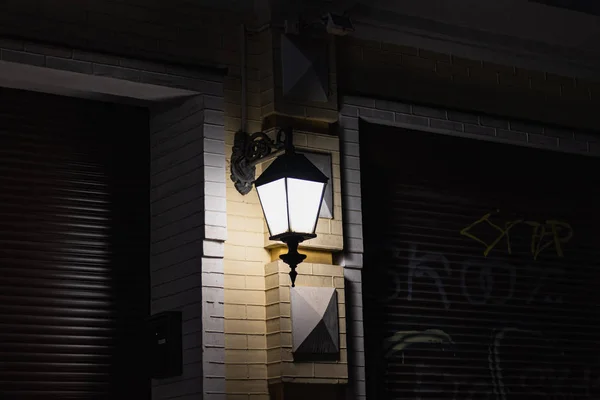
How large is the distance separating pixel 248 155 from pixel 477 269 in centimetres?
194

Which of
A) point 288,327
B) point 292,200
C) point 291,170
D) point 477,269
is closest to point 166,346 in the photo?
point 288,327

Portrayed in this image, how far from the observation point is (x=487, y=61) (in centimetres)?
777

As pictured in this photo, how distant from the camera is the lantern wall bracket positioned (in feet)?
21.0

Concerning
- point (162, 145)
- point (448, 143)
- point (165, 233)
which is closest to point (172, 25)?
point (162, 145)

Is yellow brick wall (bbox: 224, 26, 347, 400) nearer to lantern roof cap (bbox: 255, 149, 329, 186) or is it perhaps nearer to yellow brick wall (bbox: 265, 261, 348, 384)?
yellow brick wall (bbox: 265, 261, 348, 384)

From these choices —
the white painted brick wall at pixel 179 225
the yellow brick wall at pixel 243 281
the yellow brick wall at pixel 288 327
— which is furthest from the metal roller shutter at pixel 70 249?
the yellow brick wall at pixel 288 327

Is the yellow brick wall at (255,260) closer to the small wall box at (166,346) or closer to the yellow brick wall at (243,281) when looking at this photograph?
the yellow brick wall at (243,281)

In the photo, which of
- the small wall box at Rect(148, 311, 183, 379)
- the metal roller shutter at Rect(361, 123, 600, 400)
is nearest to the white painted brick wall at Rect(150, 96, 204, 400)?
the small wall box at Rect(148, 311, 183, 379)

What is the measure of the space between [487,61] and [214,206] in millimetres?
2455

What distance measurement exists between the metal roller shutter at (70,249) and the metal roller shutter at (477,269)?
149 centimetres

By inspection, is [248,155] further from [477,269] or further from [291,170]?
[477,269]

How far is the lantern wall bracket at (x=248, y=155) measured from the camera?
21.0 feet

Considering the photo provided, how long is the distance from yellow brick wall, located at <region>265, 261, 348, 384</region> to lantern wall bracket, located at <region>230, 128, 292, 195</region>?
19.7 inches

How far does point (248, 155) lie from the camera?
257 inches
